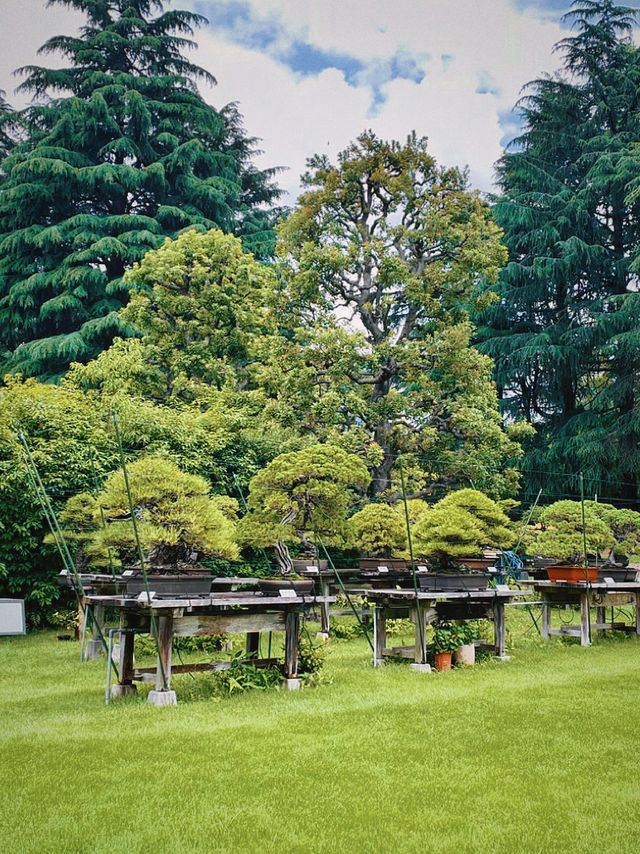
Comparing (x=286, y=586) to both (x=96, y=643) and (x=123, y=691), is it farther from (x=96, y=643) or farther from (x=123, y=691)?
(x=96, y=643)

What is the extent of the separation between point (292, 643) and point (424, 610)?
1.35 m

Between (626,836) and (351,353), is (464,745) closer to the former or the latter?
(626,836)

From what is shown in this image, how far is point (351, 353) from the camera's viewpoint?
11273 millimetres

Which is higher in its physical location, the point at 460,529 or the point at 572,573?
the point at 460,529

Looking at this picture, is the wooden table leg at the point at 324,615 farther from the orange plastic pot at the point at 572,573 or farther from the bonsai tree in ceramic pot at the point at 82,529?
the orange plastic pot at the point at 572,573

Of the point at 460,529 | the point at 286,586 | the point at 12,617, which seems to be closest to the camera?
the point at 286,586

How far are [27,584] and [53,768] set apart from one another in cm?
612

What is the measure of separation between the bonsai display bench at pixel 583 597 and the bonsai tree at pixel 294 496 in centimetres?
280

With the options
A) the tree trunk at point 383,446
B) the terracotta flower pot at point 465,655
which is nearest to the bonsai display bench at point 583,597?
the terracotta flower pot at point 465,655

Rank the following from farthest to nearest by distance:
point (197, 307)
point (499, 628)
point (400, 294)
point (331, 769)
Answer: point (197, 307) → point (400, 294) → point (499, 628) → point (331, 769)

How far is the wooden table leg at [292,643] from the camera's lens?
5.22 metres

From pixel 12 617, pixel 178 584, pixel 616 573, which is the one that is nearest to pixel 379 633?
pixel 178 584

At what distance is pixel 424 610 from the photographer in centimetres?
606

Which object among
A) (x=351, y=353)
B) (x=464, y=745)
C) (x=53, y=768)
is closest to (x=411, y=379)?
(x=351, y=353)
